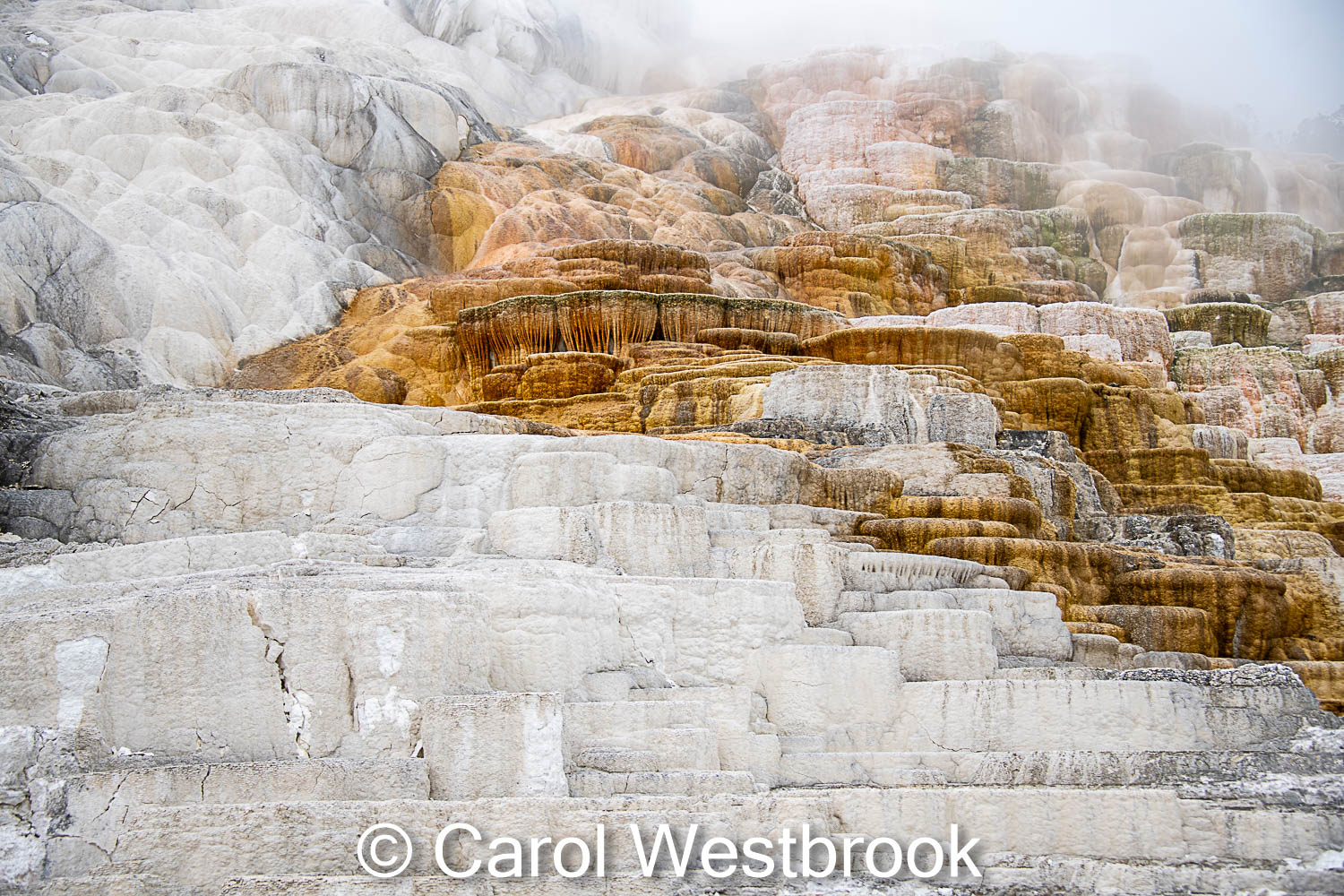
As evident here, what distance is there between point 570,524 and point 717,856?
118 inches

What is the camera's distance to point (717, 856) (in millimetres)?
5586

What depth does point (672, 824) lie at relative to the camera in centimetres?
557

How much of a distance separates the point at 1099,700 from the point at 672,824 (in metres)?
3.26

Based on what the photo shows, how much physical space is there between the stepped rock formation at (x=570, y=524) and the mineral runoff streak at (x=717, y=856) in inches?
2.1

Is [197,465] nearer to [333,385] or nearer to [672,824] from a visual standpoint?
[672,824]

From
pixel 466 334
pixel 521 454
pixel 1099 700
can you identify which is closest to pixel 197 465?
pixel 521 454

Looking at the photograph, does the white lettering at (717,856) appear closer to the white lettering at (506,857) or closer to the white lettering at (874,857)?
the white lettering at (874,857)
